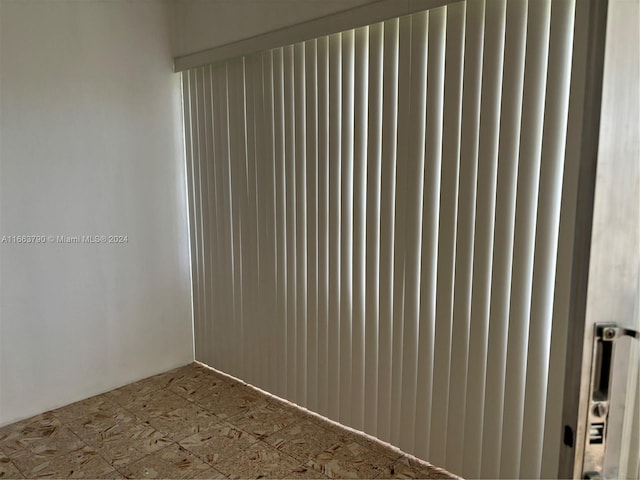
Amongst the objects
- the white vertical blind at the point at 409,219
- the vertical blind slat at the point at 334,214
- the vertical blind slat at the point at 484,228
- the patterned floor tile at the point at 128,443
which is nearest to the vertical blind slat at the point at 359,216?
the white vertical blind at the point at 409,219

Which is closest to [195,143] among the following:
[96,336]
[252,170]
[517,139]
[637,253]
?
[252,170]

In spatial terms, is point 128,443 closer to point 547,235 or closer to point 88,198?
point 88,198

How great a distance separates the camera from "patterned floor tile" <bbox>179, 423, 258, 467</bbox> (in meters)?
2.58

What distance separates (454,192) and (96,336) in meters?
2.61

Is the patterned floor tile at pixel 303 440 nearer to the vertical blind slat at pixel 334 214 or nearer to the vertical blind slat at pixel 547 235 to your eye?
the vertical blind slat at pixel 334 214

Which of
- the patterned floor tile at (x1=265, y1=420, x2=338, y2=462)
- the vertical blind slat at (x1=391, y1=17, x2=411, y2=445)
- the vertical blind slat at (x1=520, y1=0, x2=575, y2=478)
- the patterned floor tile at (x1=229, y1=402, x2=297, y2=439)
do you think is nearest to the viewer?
the vertical blind slat at (x1=520, y1=0, x2=575, y2=478)

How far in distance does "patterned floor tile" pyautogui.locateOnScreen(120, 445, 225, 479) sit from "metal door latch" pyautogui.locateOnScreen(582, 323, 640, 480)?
6.48ft

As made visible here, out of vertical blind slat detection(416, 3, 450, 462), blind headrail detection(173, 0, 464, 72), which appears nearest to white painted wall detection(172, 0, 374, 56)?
blind headrail detection(173, 0, 464, 72)

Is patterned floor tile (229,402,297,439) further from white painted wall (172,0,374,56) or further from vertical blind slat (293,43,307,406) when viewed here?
white painted wall (172,0,374,56)

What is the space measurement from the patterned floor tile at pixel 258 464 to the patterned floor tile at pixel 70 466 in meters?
0.59

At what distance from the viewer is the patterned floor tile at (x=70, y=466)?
2.41 metres

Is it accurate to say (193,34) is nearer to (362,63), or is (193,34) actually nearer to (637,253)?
(362,63)

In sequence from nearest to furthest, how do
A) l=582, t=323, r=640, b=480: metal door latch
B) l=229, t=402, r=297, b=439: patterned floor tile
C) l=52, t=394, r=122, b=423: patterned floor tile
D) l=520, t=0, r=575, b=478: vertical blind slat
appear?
l=582, t=323, r=640, b=480: metal door latch → l=520, t=0, r=575, b=478: vertical blind slat → l=229, t=402, r=297, b=439: patterned floor tile → l=52, t=394, r=122, b=423: patterned floor tile

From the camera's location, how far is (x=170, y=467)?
2.47 metres
